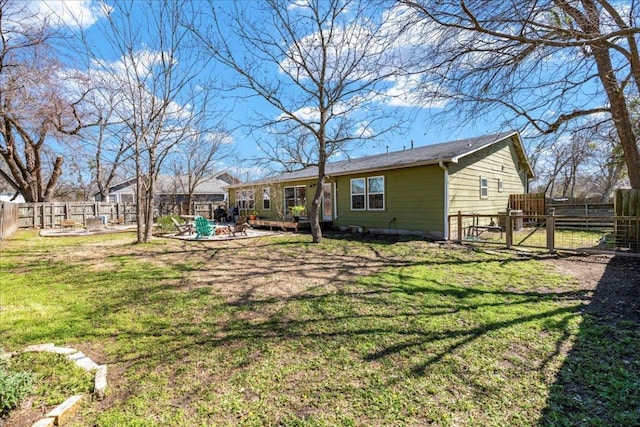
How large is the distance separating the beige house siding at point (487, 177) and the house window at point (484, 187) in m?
0.11

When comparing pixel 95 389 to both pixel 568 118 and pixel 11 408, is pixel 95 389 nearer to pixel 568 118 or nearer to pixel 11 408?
pixel 11 408

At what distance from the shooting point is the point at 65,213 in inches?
703

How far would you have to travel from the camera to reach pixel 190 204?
859 inches

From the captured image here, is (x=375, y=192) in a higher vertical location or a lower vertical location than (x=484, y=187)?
lower

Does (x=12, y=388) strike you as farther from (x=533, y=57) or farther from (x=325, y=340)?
(x=533, y=57)

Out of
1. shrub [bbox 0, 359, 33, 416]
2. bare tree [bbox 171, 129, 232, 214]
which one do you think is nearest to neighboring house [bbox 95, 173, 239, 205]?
bare tree [bbox 171, 129, 232, 214]

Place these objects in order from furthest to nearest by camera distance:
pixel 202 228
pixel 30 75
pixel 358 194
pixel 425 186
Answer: pixel 358 194, pixel 202 228, pixel 425 186, pixel 30 75

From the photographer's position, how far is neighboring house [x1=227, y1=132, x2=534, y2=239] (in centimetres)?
→ 1044

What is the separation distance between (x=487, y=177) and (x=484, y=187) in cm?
49

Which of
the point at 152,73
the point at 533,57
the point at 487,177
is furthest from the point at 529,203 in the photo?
the point at 152,73

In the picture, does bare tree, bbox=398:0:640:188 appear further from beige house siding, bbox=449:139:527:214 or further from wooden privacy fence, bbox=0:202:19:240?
wooden privacy fence, bbox=0:202:19:240

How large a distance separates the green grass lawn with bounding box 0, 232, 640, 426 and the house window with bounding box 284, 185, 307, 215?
9.83 m

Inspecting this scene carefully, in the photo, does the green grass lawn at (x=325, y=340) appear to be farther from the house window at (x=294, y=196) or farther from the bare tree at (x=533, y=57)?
the house window at (x=294, y=196)

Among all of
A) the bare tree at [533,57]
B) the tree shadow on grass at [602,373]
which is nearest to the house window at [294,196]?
the bare tree at [533,57]
